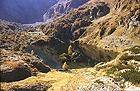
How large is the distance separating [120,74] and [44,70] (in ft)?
87.2

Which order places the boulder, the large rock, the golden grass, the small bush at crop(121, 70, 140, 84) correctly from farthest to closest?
the boulder → the golden grass → the large rock → the small bush at crop(121, 70, 140, 84)

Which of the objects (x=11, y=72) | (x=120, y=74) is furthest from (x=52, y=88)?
(x=120, y=74)

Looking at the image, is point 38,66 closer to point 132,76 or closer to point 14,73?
point 14,73

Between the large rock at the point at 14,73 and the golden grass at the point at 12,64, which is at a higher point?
the golden grass at the point at 12,64

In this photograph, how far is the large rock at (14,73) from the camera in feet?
149

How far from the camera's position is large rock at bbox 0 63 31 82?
45.5 meters

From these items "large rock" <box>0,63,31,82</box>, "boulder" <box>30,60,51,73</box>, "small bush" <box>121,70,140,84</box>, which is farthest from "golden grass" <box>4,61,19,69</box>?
"small bush" <box>121,70,140,84</box>

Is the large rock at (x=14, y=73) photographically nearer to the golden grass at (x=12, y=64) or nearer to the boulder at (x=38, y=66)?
the golden grass at (x=12, y=64)

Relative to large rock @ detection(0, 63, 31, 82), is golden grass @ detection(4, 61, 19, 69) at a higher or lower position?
higher

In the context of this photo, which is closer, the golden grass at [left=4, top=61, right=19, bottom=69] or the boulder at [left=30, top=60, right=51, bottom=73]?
the golden grass at [left=4, top=61, right=19, bottom=69]

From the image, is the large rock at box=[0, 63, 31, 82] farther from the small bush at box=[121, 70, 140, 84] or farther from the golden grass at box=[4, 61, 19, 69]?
the small bush at box=[121, 70, 140, 84]

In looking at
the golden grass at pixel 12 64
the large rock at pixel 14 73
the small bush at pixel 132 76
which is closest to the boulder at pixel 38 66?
the large rock at pixel 14 73

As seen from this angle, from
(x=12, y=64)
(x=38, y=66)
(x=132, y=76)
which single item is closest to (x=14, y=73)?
(x=12, y=64)

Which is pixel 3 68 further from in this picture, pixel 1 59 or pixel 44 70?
pixel 44 70
